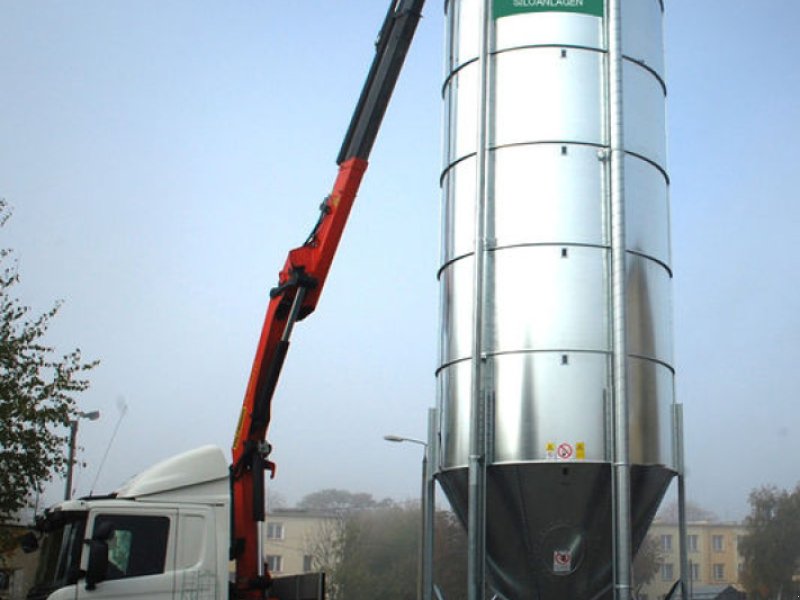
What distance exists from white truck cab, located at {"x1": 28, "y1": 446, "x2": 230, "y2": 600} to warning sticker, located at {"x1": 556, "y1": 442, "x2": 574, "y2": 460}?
3.69m

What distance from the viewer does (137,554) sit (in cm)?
967

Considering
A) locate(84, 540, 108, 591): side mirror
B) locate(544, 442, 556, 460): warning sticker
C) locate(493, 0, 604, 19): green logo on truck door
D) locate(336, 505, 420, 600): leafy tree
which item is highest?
locate(493, 0, 604, 19): green logo on truck door

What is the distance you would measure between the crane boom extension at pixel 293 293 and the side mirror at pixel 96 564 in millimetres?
1562

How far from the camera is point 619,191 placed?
12.3m

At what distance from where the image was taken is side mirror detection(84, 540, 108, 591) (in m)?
9.24

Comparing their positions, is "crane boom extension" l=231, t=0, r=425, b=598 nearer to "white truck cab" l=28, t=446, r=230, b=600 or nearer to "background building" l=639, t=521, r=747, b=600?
"white truck cab" l=28, t=446, r=230, b=600

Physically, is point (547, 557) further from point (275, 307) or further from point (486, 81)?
point (486, 81)

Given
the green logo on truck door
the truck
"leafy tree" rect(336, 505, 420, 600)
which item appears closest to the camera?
the truck

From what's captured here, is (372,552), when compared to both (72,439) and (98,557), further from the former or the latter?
(98,557)

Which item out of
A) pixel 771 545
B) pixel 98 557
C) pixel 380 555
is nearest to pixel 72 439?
pixel 98 557

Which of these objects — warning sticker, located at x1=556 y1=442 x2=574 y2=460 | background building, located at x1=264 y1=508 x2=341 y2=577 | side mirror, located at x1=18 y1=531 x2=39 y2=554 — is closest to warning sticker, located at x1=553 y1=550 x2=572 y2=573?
warning sticker, located at x1=556 y1=442 x2=574 y2=460

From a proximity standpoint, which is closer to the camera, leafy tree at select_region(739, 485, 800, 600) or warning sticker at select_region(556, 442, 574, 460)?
warning sticker at select_region(556, 442, 574, 460)

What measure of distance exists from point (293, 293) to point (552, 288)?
10.1 feet

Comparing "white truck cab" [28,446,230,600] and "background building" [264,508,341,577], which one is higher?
"white truck cab" [28,446,230,600]
